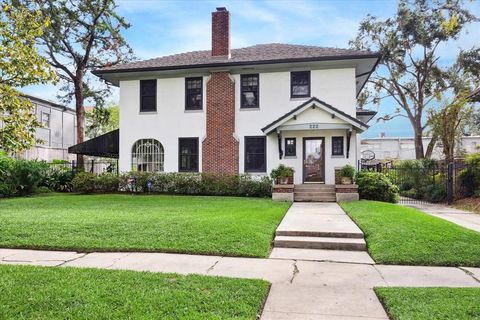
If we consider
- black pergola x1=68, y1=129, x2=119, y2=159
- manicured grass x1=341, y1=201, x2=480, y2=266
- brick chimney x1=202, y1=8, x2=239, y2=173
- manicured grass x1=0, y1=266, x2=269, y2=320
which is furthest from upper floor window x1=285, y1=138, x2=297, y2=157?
manicured grass x1=0, y1=266, x2=269, y2=320

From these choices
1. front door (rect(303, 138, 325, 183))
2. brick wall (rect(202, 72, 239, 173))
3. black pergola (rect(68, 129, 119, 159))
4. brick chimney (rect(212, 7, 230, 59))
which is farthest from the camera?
black pergola (rect(68, 129, 119, 159))

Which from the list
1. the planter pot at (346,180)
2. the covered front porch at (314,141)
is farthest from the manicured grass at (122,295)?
the covered front porch at (314,141)

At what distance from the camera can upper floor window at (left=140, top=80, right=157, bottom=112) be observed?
18.5 metres

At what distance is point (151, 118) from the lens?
1844 cm

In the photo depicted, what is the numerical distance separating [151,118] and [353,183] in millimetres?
10392

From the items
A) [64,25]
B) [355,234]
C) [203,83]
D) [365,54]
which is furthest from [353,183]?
[64,25]

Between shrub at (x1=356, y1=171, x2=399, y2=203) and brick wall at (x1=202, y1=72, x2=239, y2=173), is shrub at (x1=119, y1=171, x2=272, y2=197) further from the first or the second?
shrub at (x1=356, y1=171, x2=399, y2=203)

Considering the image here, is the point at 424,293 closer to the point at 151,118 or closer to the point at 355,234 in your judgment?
the point at 355,234

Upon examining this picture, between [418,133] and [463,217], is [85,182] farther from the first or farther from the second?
[418,133]

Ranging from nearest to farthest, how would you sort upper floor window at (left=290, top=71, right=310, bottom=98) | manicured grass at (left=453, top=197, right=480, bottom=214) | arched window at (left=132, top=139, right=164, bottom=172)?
1. manicured grass at (left=453, top=197, right=480, bottom=214)
2. upper floor window at (left=290, top=71, right=310, bottom=98)
3. arched window at (left=132, top=139, right=164, bottom=172)

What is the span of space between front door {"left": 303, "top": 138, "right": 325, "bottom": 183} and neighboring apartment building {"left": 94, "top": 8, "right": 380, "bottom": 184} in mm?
45

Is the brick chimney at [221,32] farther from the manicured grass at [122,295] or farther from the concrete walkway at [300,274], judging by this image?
the manicured grass at [122,295]

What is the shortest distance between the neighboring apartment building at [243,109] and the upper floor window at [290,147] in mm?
46

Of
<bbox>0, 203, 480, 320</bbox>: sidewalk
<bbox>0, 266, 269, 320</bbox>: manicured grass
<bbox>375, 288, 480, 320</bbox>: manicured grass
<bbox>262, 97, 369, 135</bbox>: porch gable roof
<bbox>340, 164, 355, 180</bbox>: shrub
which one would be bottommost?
<bbox>0, 203, 480, 320</bbox>: sidewalk
